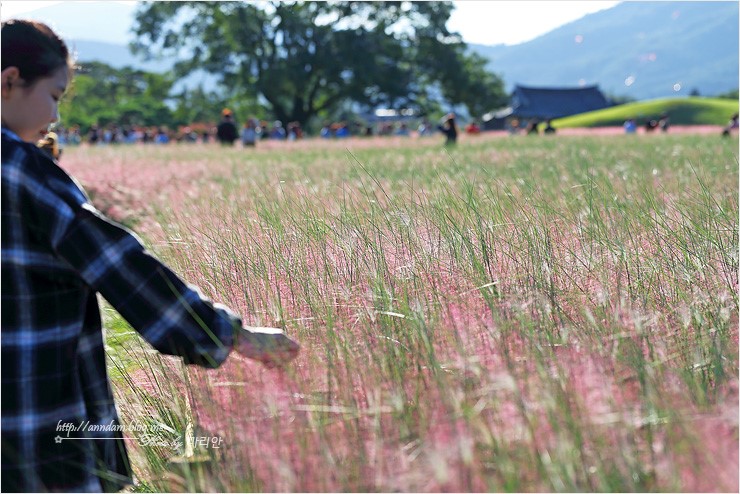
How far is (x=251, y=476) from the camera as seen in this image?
222 centimetres

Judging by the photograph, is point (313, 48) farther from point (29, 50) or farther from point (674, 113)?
point (29, 50)

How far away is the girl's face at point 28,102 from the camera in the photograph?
224 centimetres

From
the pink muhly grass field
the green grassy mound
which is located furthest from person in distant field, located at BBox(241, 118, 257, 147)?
the green grassy mound

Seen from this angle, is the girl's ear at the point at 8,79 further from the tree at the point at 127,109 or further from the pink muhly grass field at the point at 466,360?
the tree at the point at 127,109

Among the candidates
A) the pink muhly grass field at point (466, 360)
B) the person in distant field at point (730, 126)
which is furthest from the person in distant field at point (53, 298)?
the person in distant field at point (730, 126)

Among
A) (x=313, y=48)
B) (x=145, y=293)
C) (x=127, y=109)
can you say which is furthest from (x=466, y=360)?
(x=127, y=109)

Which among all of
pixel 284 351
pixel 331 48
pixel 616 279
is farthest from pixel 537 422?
pixel 331 48

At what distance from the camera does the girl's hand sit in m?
2.17

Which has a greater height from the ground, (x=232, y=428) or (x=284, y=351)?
(x=284, y=351)

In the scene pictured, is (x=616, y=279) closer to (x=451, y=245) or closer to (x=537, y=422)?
(x=451, y=245)

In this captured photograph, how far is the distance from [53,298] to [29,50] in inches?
25.3

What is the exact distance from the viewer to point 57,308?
221 centimetres

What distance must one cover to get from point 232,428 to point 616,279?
64.8 inches

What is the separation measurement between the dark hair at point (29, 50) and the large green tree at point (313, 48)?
1941 inches
